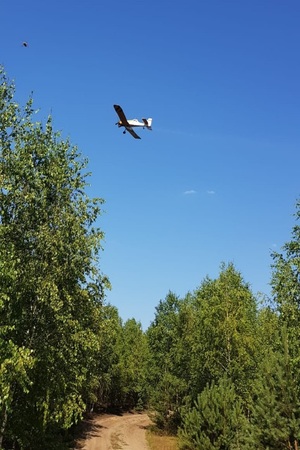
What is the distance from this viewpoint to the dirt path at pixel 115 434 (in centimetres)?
4857

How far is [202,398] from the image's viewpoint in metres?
31.1

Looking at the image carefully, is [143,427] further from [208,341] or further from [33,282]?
[33,282]

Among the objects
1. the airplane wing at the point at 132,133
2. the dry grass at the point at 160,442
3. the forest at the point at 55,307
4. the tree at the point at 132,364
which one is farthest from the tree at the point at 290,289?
the tree at the point at 132,364

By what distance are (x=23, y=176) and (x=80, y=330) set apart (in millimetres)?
9164

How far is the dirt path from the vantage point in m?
48.6

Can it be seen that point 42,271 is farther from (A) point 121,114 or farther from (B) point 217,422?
(B) point 217,422

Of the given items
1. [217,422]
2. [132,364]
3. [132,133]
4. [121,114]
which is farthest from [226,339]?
[132,364]

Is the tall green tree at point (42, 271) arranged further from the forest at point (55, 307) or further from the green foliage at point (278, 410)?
the green foliage at point (278, 410)

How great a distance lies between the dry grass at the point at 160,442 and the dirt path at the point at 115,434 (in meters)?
0.76

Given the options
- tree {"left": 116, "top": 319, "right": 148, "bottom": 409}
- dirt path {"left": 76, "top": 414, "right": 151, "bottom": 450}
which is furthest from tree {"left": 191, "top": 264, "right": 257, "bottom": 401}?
tree {"left": 116, "top": 319, "right": 148, "bottom": 409}

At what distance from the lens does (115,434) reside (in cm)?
5716

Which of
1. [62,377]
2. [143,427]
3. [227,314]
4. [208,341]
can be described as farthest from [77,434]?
[62,377]

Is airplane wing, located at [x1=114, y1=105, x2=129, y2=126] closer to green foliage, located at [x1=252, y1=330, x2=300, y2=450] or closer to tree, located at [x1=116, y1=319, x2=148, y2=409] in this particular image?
green foliage, located at [x1=252, y1=330, x2=300, y2=450]

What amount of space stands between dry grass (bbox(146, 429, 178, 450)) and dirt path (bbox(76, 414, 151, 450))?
0.76m
